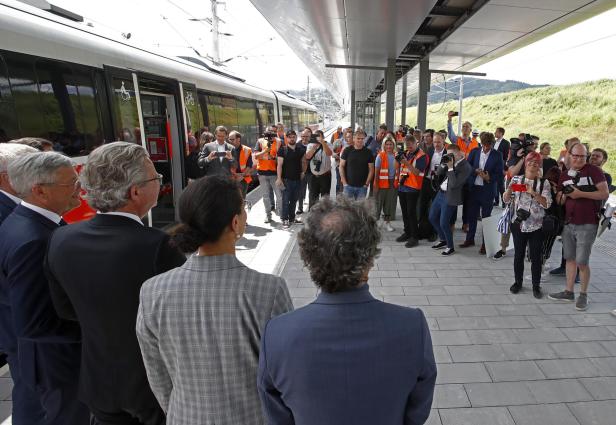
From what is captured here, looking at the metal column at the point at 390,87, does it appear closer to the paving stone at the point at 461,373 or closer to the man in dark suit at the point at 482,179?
the man in dark suit at the point at 482,179

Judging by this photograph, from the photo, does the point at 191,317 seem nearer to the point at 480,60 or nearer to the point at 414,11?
the point at 414,11

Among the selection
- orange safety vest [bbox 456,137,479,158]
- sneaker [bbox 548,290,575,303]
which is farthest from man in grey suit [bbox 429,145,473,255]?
orange safety vest [bbox 456,137,479,158]

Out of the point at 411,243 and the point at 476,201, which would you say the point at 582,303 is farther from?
the point at 411,243

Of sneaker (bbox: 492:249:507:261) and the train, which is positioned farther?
sneaker (bbox: 492:249:507:261)

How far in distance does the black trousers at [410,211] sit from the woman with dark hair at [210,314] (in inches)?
216

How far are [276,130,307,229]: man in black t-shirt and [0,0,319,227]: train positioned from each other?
5.66ft

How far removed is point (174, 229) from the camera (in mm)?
1472

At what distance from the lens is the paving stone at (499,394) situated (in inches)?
119

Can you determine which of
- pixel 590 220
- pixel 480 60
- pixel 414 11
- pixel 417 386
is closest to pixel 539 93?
pixel 480 60

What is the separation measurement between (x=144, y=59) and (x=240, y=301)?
246 inches

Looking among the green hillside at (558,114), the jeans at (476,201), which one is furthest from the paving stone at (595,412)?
the green hillside at (558,114)

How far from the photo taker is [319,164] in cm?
788

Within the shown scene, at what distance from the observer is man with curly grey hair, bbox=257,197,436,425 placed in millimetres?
1165

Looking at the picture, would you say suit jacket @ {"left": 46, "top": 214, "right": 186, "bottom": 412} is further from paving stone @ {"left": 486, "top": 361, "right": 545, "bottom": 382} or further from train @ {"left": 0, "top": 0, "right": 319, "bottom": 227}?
train @ {"left": 0, "top": 0, "right": 319, "bottom": 227}
